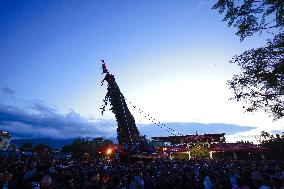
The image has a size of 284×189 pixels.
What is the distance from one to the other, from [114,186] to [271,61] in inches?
319

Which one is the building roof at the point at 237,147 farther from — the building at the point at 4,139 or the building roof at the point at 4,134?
the building roof at the point at 4,134

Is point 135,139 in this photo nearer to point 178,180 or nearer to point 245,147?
point 178,180

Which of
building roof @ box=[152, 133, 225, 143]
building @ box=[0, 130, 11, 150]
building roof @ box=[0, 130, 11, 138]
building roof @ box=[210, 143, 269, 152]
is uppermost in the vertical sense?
building roof @ box=[0, 130, 11, 138]

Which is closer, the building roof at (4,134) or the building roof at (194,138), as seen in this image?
the building roof at (194,138)

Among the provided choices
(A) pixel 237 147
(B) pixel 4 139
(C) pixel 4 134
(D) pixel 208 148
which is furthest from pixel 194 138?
(B) pixel 4 139

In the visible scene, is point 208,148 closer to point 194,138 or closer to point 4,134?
point 194,138

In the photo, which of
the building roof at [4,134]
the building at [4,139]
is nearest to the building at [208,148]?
the building at [4,139]

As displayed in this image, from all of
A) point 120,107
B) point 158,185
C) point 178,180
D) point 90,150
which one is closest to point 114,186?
point 158,185

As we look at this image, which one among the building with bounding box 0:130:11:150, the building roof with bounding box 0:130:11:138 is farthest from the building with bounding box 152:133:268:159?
the building roof with bounding box 0:130:11:138

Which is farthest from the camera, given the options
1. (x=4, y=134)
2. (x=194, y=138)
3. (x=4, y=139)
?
(x=4, y=139)

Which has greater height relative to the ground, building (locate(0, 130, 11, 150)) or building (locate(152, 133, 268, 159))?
building (locate(0, 130, 11, 150))

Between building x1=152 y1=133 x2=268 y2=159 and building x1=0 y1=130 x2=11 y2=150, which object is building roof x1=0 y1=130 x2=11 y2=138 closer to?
building x1=0 y1=130 x2=11 y2=150

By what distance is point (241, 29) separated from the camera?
469 inches

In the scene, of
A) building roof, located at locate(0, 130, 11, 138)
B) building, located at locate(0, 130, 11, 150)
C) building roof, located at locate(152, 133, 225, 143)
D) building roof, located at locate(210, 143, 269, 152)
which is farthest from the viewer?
building roof, located at locate(0, 130, 11, 138)
